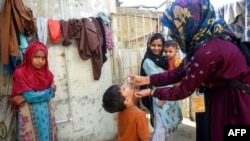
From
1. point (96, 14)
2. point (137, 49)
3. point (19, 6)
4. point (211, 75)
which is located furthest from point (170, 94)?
point (137, 49)

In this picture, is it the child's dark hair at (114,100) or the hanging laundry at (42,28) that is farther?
the hanging laundry at (42,28)

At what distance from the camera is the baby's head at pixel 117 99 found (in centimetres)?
224

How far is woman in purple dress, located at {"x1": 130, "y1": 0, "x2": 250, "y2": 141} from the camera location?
64.6 inches

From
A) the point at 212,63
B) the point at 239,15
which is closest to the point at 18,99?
the point at 212,63

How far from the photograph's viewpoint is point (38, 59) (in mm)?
3045

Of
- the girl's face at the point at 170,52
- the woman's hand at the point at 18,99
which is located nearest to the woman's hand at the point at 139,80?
the girl's face at the point at 170,52

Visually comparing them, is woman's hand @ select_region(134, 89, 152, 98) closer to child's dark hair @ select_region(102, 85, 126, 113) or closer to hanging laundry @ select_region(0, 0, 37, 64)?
child's dark hair @ select_region(102, 85, 126, 113)

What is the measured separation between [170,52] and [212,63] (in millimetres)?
1722

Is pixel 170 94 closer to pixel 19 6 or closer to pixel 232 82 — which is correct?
pixel 232 82

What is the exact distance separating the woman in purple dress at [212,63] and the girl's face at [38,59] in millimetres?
1662

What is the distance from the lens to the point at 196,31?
5.80 feet

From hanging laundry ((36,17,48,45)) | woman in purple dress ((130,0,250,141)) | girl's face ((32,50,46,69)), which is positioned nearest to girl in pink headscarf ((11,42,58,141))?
girl's face ((32,50,46,69))

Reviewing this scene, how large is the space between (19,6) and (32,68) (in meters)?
0.68

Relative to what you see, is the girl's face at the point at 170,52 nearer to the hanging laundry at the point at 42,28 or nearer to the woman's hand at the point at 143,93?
the woman's hand at the point at 143,93
